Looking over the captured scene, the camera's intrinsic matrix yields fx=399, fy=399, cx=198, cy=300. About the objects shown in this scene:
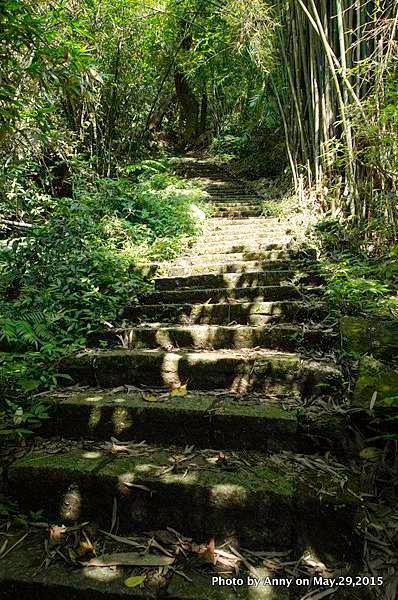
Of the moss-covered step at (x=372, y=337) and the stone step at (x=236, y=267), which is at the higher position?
the stone step at (x=236, y=267)

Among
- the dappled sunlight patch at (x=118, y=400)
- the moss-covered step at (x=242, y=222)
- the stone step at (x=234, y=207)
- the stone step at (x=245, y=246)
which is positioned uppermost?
the stone step at (x=234, y=207)

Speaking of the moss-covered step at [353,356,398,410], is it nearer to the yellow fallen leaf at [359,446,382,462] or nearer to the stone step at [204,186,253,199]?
the yellow fallen leaf at [359,446,382,462]

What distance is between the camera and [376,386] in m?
1.75

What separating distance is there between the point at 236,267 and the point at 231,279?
0.29 m

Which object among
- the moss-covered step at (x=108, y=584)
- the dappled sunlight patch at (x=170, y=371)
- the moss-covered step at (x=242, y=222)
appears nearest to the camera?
the moss-covered step at (x=108, y=584)

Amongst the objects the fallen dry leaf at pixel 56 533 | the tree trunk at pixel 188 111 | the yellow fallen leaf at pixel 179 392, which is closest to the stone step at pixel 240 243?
the yellow fallen leaf at pixel 179 392

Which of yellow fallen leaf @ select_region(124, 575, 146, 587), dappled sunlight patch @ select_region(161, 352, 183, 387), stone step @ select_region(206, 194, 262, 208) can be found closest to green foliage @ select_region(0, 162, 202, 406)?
dappled sunlight patch @ select_region(161, 352, 183, 387)

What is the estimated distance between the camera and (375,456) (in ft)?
5.30

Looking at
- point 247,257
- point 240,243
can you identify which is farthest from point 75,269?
point 240,243

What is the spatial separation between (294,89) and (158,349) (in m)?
4.44

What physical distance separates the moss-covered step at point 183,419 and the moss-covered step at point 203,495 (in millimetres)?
81

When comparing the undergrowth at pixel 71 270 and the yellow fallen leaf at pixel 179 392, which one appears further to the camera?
the undergrowth at pixel 71 270

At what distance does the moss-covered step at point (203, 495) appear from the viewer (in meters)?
1.45

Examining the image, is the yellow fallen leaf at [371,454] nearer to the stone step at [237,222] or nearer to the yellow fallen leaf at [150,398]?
the yellow fallen leaf at [150,398]
